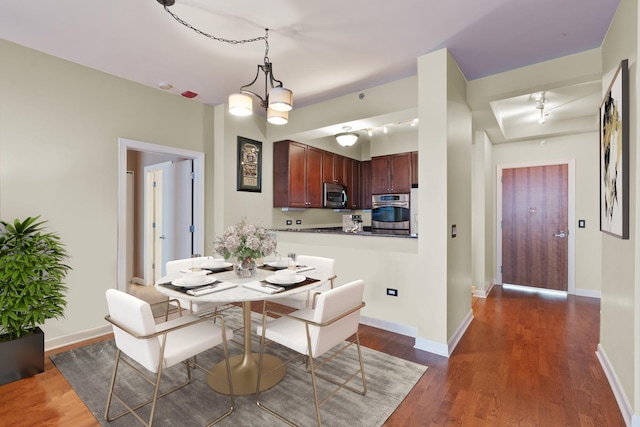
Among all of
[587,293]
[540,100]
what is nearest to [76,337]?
[540,100]

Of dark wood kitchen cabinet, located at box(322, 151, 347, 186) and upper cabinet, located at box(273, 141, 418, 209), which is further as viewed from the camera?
dark wood kitchen cabinet, located at box(322, 151, 347, 186)

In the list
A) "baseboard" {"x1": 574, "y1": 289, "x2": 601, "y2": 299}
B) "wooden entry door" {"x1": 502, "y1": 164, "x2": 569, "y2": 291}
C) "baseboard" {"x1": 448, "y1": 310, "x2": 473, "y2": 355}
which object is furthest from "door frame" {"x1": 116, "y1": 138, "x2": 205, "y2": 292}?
"baseboard" {"x1": 574, "y1": 289, "x2": 601, "y2": 299}

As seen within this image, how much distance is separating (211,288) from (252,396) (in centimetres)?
81

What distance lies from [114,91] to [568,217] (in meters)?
6.40

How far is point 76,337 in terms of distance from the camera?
298cm

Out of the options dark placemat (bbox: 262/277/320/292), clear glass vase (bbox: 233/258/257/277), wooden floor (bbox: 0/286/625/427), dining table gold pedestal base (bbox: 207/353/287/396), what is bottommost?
wooden floor (bbox: 0/286/625/427)

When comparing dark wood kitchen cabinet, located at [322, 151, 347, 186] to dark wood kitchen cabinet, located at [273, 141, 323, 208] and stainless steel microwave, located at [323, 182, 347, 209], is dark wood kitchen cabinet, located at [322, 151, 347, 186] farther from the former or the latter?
dark wood kitchen cabinet, located at [273, 141, 323, 208]

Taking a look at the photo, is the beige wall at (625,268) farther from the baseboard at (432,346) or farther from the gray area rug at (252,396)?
the gray area rug at (252,396)

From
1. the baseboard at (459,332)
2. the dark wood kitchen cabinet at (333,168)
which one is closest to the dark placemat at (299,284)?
the baseboard at (459,332)

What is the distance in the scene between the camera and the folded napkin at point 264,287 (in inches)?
78.2

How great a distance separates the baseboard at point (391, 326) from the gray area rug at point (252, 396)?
Result: 1.81 ft

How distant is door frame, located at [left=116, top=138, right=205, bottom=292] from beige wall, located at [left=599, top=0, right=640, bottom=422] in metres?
4.14

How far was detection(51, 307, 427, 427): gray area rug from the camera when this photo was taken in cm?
188

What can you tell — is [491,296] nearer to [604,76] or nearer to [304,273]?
[604,76]
